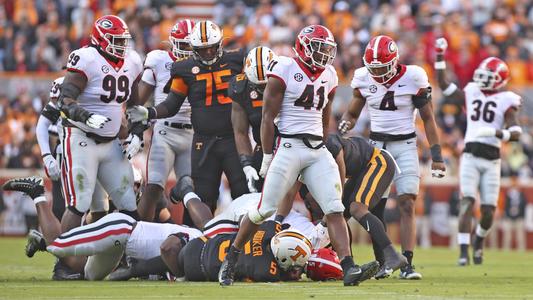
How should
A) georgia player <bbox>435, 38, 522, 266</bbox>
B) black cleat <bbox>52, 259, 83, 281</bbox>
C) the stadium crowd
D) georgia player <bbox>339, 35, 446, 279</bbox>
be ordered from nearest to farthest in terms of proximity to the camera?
black cleat <bbox>52, 259, 83, 281</bbox>, georgia player <bbox>339, 35, 446, 279</bbox>, georgia player <bbox>435, 38, 522, 266</bbox>, the stadium crowd

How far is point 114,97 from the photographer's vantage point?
10.8 m

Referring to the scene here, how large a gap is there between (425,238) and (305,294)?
36.8 ft

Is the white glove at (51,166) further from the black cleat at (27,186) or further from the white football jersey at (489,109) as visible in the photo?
the white football jersey at (489,109)

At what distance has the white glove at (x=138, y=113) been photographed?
11.0 meters

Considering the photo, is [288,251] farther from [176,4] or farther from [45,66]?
[176,4]

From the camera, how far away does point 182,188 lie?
11.4 m

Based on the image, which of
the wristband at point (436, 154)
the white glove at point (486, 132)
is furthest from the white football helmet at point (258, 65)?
the white glove at point (486, 132)

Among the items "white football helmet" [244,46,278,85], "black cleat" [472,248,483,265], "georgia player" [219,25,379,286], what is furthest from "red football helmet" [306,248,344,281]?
"black cleat" [472,248,483,265]

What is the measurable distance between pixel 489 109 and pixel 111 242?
520 centimetres

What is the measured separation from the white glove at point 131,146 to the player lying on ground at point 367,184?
157 centimetres

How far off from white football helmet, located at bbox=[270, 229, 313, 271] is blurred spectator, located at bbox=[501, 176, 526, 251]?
1021 centimetres

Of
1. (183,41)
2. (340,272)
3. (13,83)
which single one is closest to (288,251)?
(340,272)

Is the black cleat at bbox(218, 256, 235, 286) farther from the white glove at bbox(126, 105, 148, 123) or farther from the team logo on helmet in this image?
the team logo on helmet

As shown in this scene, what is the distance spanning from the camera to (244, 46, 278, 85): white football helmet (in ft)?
33.8
